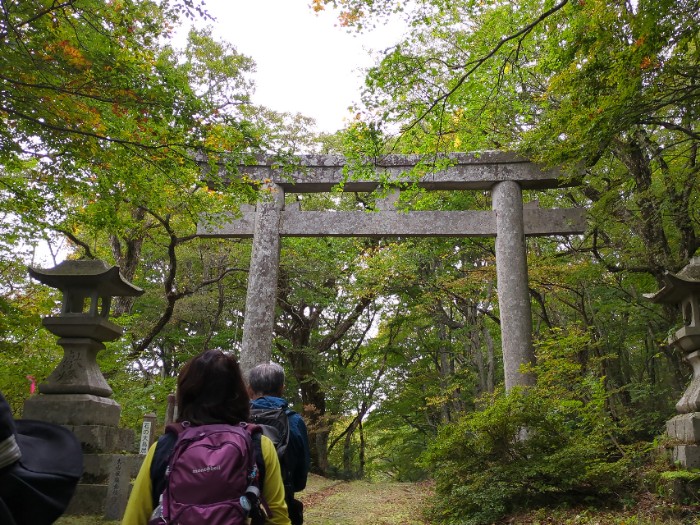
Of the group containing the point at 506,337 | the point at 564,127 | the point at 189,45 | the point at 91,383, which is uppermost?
the point at 189,45

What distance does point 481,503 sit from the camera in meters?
5.41

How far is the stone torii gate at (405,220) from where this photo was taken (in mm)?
8406

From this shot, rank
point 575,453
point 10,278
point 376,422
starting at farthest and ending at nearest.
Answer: point 376,422
point 10,278
point 575,453

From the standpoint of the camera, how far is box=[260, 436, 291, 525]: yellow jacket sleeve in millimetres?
1749

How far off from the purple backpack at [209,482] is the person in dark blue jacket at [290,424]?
33.7 inches

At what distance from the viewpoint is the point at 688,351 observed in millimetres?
5305

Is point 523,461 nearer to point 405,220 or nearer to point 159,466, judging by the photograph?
point 405,220

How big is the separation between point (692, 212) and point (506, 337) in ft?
9.79

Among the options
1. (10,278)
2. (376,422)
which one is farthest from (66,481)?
(376,422)

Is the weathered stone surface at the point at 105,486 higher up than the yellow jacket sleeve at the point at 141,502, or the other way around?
the yellow jacket sleeve at the point at 141,502

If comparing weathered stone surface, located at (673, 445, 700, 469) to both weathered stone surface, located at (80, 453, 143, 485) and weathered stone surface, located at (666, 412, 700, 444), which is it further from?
weathered stone surface, located at (80, 453, 143, 485)

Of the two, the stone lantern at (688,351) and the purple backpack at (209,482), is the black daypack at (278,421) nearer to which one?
the purple backpack at (209,482)

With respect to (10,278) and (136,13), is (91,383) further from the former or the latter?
(10,278)

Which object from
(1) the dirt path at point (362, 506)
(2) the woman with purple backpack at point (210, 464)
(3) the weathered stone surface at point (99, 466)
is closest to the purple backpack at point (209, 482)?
(2) the woman with purple backpack at point (210, 464)
